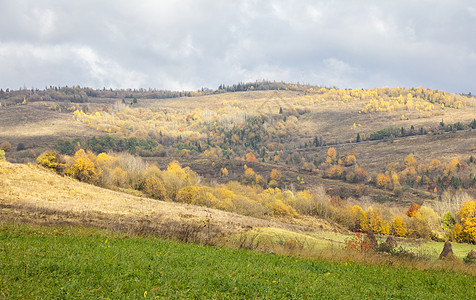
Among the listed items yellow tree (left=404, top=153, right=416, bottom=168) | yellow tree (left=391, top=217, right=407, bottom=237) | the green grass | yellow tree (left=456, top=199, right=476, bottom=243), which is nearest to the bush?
yellow tree (left=391, top=217, right=407, bottom=237)

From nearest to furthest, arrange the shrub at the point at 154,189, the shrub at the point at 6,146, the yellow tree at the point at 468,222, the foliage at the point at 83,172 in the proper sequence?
the foliage at the point at 83,172 → the yellow tree at the point at 468,222 → the shrub at the point at 154,189 → the shrub at the point at 6,146

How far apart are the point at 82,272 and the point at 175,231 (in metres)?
11.6

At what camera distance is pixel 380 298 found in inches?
528

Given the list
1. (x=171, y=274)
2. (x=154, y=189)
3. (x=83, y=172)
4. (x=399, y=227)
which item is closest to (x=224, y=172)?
(x=154, y=189)

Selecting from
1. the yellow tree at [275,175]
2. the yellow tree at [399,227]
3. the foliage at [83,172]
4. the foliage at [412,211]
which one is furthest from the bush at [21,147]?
the foliage at [412,211]

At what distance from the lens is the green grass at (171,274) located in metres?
11.1

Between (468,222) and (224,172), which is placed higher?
(468,222)

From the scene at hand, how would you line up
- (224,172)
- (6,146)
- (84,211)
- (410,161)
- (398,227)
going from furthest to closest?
(410,161) < (224,172) < (6,146) < (398,227) < (84,211)

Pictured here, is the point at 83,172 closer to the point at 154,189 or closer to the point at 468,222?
the point at 154,189

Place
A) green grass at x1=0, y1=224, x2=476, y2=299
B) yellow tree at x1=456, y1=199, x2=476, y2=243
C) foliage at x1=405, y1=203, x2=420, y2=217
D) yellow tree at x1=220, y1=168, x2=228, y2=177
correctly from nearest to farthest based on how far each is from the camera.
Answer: green grass at x1=0, y1=224, x2=476, y2=299, yellow tree at x1=456, y1=199, x2=476, y2=243, foliage at x1=405, y1=203, x2=420, y2=217, yellow tree at x1=220, y1=168, x2=228, y2=177

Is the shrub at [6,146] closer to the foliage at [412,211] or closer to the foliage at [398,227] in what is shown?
the foliage at [398,227]

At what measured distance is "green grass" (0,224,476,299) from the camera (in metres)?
11.1

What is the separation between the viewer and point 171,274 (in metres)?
13.1

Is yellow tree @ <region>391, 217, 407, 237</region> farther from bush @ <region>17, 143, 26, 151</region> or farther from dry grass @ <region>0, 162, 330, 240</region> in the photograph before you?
bush @ <region>17, 143, 26, 151</region>
